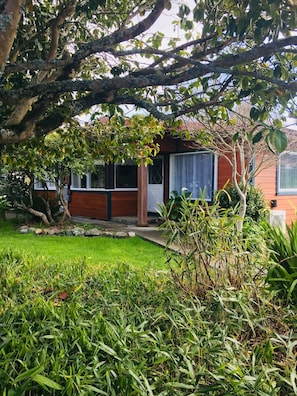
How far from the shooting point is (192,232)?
10.4 feet

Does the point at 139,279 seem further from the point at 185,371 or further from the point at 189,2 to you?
the point at 189,2

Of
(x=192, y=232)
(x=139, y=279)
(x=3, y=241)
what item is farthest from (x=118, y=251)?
(x=192, y=232)

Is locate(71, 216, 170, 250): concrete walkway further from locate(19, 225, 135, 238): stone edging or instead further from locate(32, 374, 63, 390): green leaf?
locate(32, 374, 63, 390): green leaf

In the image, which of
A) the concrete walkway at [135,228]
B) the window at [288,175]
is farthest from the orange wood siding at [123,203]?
the window at [288,175]

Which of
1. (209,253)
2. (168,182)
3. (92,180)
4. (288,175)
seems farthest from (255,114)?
(92,180)

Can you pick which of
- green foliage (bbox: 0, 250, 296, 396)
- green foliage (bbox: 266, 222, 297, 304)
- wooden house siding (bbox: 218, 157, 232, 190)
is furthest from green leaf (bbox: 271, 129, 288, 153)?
wooden house siding (bbox: 218, 157, 232, 190)

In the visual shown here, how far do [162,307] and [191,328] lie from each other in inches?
18.0

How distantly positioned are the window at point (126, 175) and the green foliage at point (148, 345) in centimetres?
1041

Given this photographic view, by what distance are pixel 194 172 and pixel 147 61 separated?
7889mm

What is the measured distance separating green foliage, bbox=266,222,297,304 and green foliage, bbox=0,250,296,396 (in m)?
0.22

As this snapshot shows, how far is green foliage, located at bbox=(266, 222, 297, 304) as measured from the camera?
9.66 ft

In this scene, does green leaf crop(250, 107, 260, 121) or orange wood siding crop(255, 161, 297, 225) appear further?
orange wood siding crop(255, 161, 297, 225)

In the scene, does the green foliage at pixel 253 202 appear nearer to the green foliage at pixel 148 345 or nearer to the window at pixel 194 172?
the window at pixel 194 172

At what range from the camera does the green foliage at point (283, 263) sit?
2.94 metres
